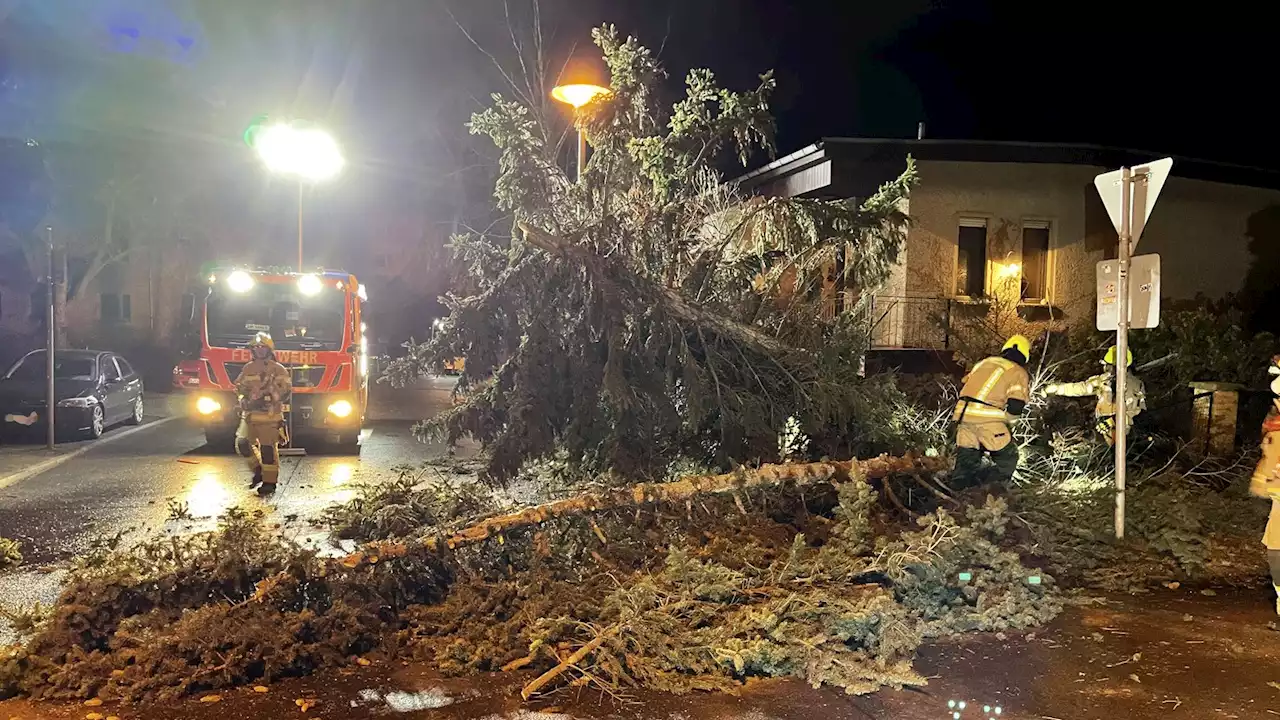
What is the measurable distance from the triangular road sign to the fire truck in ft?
29.4

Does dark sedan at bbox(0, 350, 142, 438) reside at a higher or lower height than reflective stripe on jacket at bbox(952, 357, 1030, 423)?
lower

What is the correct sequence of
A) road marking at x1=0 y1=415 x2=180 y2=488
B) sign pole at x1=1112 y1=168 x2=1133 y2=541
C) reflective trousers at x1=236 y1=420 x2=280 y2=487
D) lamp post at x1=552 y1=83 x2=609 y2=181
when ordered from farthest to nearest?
road marking at x1=0 y1=415 x2=180 y2=488 → reflective trousers at x1=236 y1=420 x2=280 y2=487 → lamp post at x1=552 y1=83 x2=609 y2=181 → sign pole at x1=1112 y1=168 x2=1133 y2=541

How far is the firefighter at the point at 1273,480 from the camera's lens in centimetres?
508

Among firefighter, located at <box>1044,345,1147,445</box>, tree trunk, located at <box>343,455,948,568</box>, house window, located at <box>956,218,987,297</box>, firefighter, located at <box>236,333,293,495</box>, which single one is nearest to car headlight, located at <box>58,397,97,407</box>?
firefighter, located at <box>236,333,293,495</box>

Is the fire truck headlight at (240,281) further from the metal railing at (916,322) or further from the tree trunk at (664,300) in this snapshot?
the metal railing at (916,322)

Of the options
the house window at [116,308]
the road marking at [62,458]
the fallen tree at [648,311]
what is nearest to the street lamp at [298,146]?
the road marking at [62,458]

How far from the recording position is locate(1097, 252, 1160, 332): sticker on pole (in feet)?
19.9

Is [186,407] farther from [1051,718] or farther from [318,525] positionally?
[1051,718]

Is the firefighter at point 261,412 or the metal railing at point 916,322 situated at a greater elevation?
the metal railing at point 916,322

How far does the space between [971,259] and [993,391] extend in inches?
305

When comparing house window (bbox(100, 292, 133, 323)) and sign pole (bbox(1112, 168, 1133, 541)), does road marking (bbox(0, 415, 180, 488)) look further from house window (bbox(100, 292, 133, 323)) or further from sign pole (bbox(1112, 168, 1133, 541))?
house window (bbox(100, 292, 133, 323))

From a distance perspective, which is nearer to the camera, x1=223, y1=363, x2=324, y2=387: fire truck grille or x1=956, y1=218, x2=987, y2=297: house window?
x1=223, y1=363, x2=324, y2=387: fire truck grille

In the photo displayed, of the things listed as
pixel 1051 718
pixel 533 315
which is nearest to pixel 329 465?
pixel 533 315

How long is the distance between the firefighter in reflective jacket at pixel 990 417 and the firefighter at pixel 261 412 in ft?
21.2
